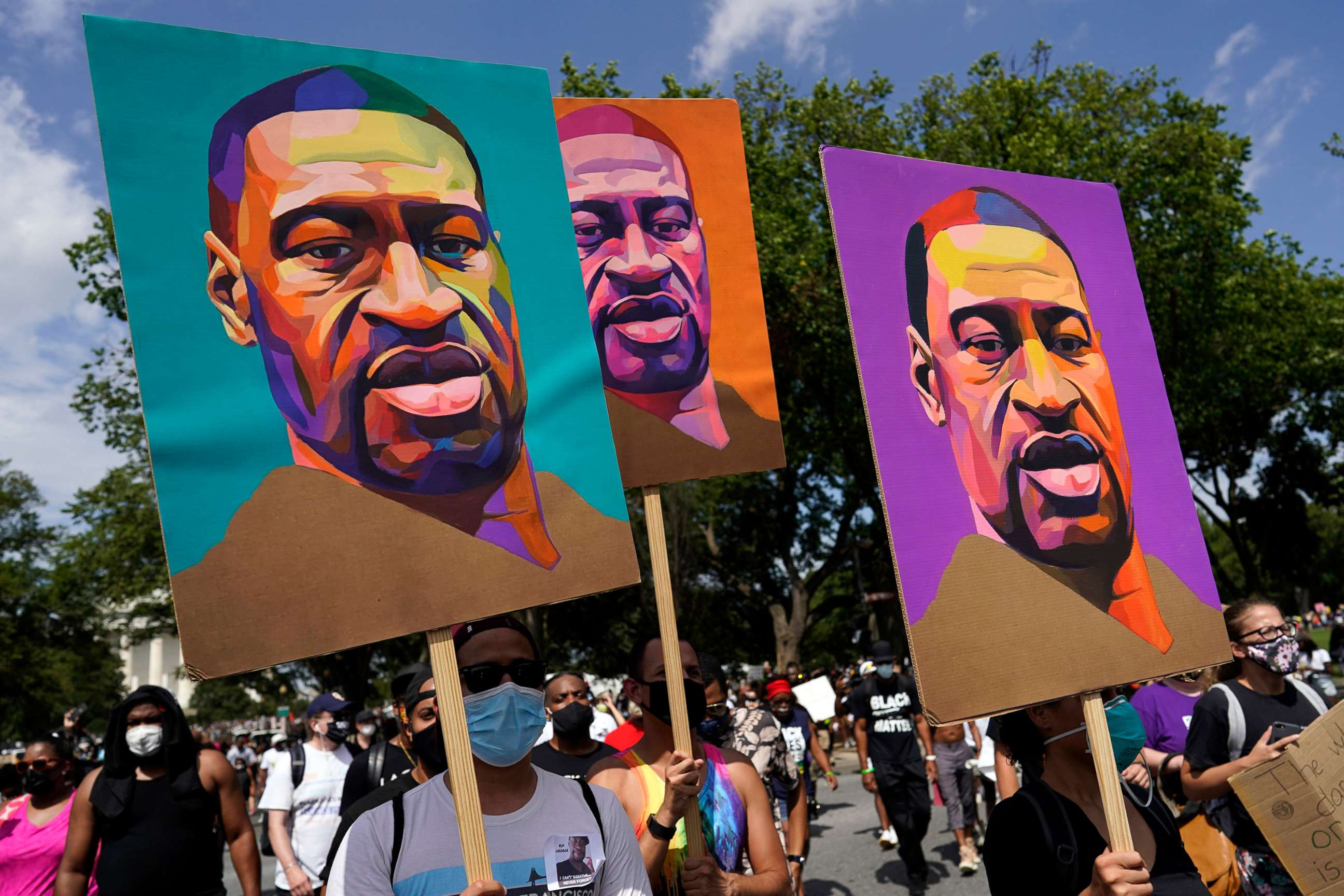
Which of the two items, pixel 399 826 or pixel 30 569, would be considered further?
pixel 30 569

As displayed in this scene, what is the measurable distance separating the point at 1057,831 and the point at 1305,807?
75cm

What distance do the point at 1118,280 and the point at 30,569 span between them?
5485 centimetres

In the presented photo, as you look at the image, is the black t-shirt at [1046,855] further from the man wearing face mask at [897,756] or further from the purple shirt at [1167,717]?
the man wearing face mask at [897,756]

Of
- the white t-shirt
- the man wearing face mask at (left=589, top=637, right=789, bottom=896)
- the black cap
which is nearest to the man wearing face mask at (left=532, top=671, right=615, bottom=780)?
the black cap

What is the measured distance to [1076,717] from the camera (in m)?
2.95

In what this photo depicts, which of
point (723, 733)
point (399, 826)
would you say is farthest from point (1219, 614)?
point (723, 733)

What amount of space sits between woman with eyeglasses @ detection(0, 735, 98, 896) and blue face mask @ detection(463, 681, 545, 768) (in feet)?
9.93

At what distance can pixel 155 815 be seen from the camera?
4.35m

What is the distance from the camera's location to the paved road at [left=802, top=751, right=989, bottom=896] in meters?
8.91

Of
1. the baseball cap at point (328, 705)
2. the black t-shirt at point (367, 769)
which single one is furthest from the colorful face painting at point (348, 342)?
the baseball cap at point (328, 705)

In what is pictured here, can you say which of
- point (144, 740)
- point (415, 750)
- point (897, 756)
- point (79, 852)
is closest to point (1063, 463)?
point (415, 750)

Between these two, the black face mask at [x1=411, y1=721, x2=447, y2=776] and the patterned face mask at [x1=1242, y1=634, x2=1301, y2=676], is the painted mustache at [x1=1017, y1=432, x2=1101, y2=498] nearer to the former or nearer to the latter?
the patterned face mask at [x1=1242, y1=634, x2=1301, y2=676]

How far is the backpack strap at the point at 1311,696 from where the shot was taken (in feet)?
13.9

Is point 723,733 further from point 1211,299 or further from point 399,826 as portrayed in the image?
point 1211,299
